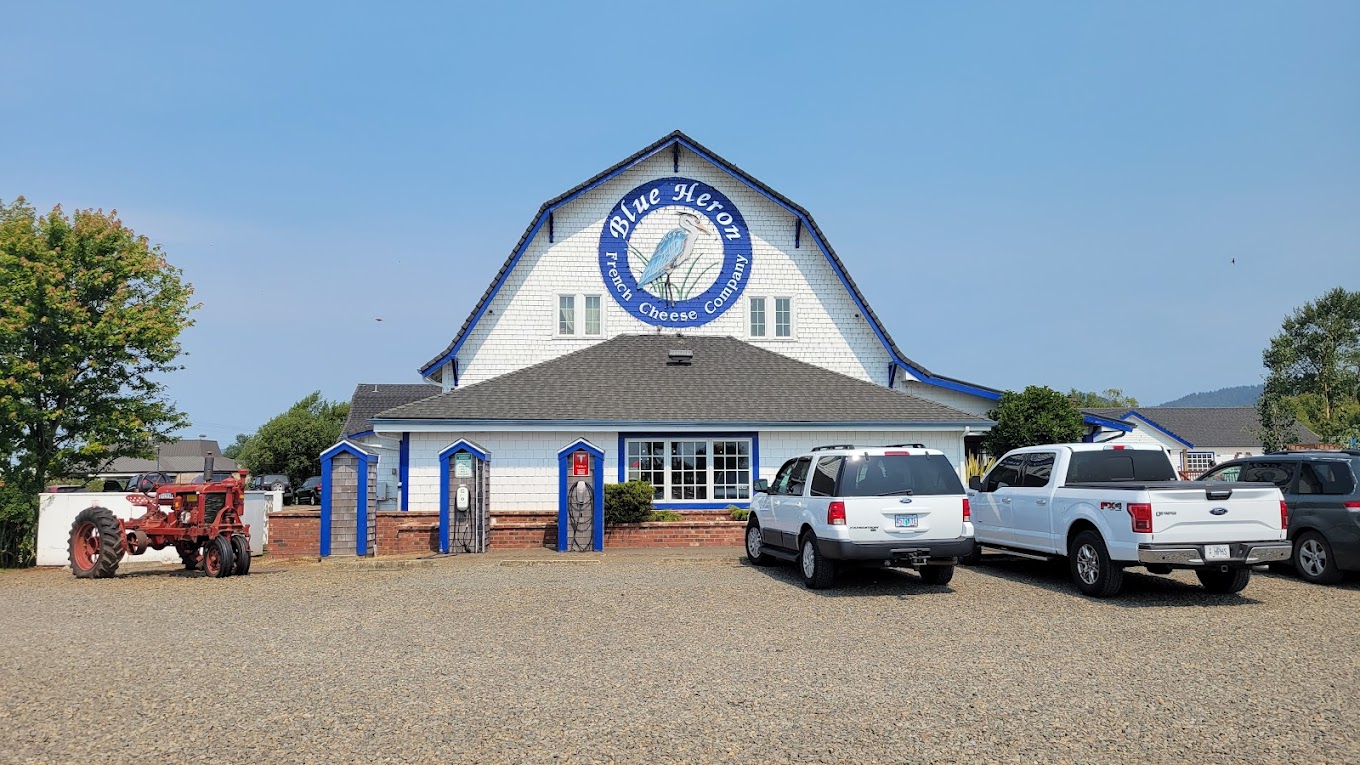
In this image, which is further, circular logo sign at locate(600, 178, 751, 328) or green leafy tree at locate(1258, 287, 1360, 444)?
green leafy tree at locate(1258, 287, 1360, 444)

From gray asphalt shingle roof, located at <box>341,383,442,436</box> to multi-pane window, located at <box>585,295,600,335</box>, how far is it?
14.9m

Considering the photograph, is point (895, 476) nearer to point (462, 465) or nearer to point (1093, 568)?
point (1093, 568)

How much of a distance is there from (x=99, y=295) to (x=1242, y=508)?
1956cm

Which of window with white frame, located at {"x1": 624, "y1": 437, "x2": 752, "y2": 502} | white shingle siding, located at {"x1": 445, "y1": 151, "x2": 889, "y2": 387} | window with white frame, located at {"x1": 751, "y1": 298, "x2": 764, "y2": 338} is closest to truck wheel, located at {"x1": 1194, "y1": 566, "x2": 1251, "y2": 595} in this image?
window with white frame, located at {"x1": 624, "y1": 437, "x2": 752, "y2": 502}

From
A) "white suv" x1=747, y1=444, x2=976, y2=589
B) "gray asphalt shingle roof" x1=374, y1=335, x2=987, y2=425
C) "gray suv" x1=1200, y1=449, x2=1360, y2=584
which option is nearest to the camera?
"white suv" x1=747, y1=444, x2=976, y2=589

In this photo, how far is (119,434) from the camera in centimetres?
1902

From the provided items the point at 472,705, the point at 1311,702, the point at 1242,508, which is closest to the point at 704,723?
the point at 472,705

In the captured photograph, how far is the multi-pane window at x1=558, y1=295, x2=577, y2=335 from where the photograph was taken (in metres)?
25.0

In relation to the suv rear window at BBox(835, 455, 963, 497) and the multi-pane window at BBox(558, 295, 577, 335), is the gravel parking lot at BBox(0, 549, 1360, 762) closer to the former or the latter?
the suv rear window at BBox(835, 455, 963, 497)

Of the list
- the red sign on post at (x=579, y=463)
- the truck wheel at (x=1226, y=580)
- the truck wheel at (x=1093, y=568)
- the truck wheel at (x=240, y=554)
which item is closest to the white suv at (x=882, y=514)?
the truck wheel at (x=1093, y=568)

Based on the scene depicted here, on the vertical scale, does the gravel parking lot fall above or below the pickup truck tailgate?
below

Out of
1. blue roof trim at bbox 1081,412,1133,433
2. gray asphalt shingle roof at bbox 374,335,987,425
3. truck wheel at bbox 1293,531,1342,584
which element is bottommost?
truck wheel at bbox 1293,531,1342,584

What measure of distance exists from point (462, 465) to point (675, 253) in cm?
947

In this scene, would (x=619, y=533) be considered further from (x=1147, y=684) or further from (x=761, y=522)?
(x=1147, y=684)
